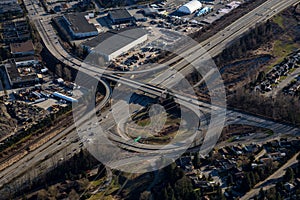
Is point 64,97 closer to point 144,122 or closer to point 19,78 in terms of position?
point 19,78

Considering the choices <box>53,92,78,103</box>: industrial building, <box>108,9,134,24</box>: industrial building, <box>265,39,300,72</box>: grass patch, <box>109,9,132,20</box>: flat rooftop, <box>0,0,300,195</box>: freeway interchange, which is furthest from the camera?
<box>109,9,132,20</box>: flat rooftop

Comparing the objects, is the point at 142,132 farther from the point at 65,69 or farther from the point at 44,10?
Result: the point at 44,10

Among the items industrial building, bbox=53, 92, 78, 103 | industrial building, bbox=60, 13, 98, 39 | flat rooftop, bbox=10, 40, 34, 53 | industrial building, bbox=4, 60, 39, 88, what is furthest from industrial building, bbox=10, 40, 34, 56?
industrial building, bbox=53, 92, 78, 103

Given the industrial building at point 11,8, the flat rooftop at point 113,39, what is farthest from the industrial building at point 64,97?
the industrial building at point 11,8

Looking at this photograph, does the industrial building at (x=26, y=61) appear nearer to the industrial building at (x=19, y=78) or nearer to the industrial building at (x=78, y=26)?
the industrial building at (x=19, y=78)

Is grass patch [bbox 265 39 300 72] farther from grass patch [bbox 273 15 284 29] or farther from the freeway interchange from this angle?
the freeway interchange

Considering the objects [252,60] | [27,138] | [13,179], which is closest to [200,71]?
[252,60]

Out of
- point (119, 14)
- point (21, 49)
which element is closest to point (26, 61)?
point (21, 49)
